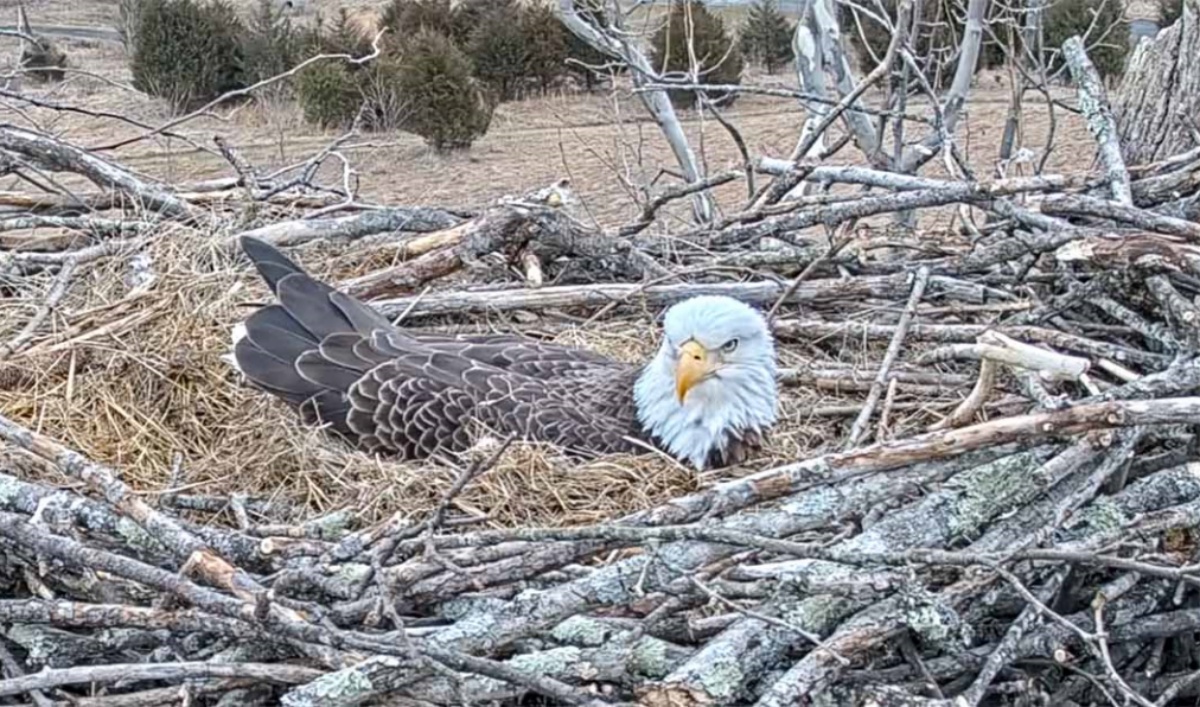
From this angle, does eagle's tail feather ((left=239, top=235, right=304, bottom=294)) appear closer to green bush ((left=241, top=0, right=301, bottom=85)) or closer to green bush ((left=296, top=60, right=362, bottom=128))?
green bush ((left=296, top=60, right=362, bottom=128))

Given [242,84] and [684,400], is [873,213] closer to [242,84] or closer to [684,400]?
[684,400]

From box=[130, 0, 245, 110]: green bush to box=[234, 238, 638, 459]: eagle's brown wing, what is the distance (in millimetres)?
13266

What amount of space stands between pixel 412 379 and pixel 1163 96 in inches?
88.4

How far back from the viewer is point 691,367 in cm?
312

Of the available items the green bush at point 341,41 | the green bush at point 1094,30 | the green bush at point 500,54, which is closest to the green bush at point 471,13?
the green bush at point 500,54

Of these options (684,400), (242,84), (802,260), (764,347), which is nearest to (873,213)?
(802,260)

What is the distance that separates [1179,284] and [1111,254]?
0.69 ft

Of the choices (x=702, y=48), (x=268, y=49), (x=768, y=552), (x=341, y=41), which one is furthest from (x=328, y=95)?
(x=768, y=552)

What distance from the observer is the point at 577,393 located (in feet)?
11.1

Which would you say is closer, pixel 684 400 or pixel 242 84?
pixel 684 400

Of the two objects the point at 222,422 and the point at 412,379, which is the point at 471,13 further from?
the point at 412,379

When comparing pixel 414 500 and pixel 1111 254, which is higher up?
pixel 1111 254

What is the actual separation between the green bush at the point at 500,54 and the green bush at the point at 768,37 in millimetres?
2581

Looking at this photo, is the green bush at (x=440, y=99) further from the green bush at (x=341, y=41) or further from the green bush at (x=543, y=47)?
the green bush at (x=543, y=47)
